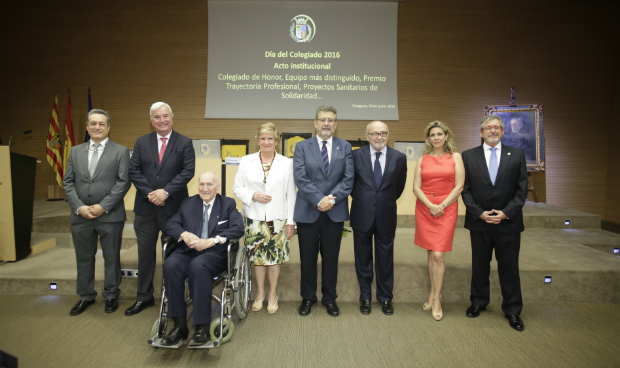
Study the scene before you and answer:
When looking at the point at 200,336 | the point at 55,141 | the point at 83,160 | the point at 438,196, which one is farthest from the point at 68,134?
the point at 438,196

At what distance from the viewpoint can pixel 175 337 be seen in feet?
5.99

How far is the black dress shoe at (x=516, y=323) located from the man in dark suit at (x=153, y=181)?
263 cm

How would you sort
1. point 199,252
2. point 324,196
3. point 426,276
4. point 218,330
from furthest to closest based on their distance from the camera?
point 426,276, point 324,196, point 199,252, point 218,330

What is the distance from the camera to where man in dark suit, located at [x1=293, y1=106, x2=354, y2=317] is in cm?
232

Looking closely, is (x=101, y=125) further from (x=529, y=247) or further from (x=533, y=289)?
(x=529, y=247)

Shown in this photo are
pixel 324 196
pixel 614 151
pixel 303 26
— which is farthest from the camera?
pixel 614 151

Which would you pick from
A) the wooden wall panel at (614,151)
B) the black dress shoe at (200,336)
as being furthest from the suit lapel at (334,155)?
the wooden wall panel at (614,151)

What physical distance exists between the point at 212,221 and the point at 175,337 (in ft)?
2.40

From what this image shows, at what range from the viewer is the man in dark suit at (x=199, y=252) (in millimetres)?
1883

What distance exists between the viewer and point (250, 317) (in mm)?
2365

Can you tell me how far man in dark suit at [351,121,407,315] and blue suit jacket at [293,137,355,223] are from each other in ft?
0.32

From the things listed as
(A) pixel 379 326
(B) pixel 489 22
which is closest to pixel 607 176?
(B) pixel 489 22

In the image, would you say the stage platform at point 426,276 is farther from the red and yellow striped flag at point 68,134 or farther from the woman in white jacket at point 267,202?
the red and yellow striped flag at point 68,134

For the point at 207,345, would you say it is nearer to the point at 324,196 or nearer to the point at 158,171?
the point at 324,196
